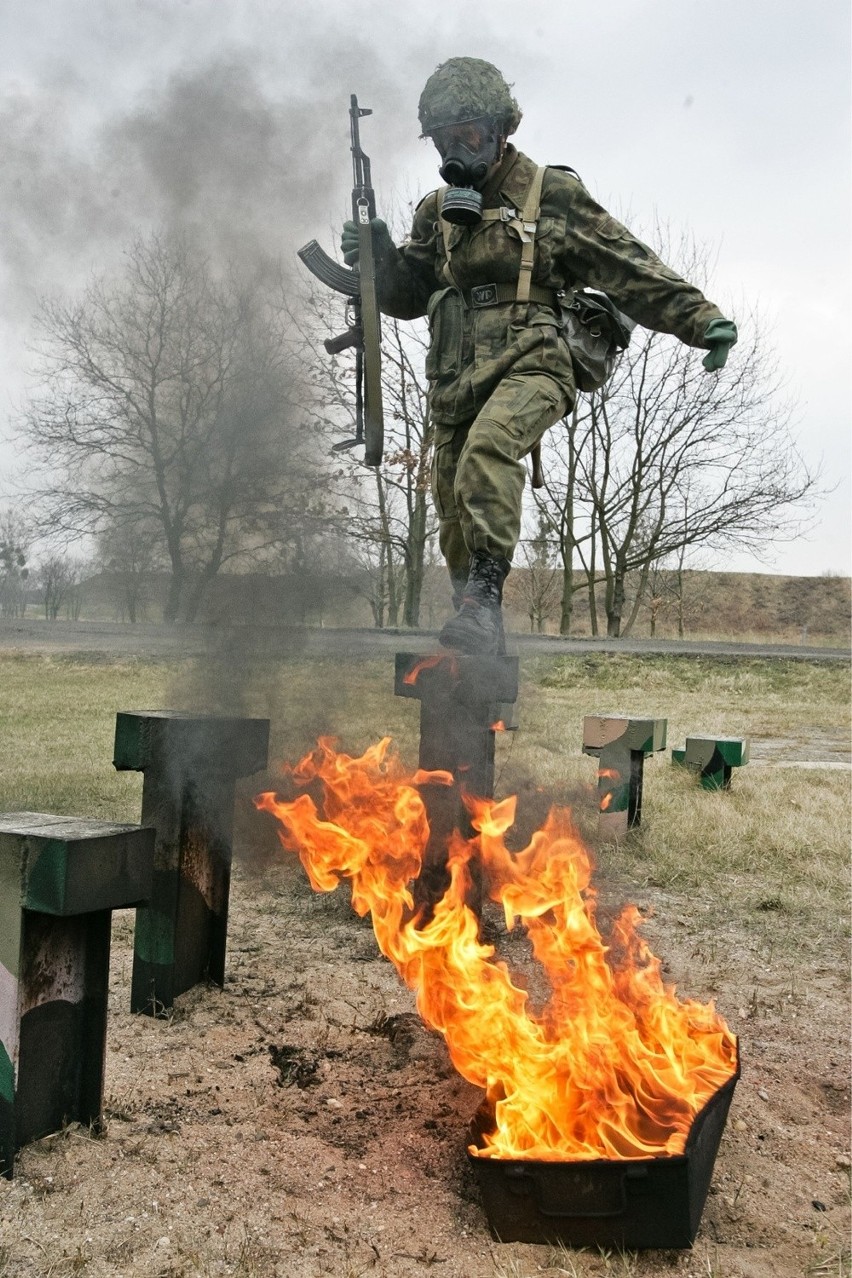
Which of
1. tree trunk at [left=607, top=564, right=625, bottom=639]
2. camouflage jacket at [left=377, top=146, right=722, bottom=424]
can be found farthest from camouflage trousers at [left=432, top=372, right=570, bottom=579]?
tree trunk at [left=607, top=564, right=625, bottom=639]

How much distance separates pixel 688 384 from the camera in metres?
20.7

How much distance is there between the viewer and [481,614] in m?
3.48

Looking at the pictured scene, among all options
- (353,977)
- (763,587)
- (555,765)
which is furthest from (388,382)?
(763,587)

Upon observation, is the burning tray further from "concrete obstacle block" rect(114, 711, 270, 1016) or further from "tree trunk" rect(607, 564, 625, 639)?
"tree trunk" rect(607, 564, 625, 639)

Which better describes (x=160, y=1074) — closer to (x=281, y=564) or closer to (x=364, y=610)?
(x=281, y=564)

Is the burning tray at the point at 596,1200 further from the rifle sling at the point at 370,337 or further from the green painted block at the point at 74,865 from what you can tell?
the rifle sling at the point at 370,337

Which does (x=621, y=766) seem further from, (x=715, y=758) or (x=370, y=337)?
(x=370, y=337)

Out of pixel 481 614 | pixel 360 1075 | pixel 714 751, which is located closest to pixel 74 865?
pixel 360 1075

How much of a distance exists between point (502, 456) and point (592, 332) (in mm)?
724

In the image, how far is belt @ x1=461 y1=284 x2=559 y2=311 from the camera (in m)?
3.69

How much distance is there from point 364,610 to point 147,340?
2.19 metres

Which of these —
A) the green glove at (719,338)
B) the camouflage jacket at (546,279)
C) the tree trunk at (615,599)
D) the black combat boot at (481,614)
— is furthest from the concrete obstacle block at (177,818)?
the tree trunk at (615,599)

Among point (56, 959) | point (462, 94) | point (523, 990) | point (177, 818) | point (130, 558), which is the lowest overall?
point (523, 990)

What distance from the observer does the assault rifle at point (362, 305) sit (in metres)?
3.80
